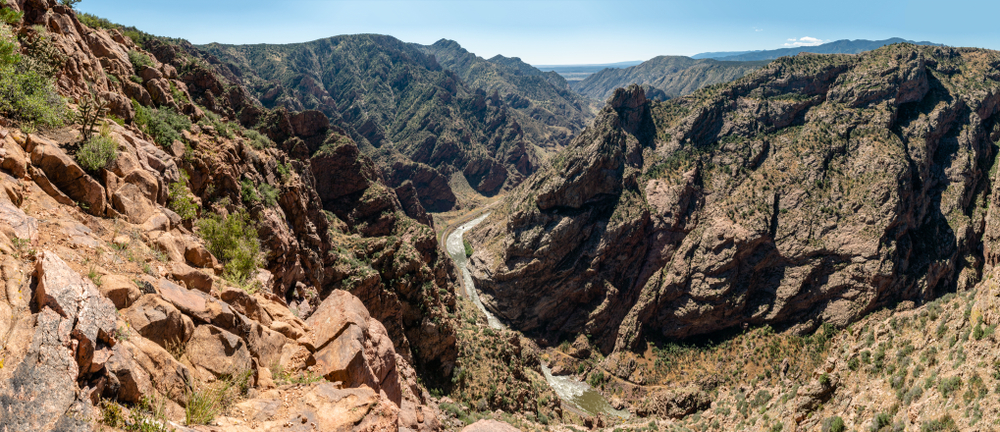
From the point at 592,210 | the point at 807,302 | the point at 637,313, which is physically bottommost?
the point at 637,313

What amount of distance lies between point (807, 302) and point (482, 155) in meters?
127

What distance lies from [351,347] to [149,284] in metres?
5.80

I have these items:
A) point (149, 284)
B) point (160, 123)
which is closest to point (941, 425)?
point (149, 284)

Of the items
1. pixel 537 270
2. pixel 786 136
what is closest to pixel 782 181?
pixel 786 136

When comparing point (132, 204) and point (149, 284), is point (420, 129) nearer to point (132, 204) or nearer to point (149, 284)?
point (132, 204)

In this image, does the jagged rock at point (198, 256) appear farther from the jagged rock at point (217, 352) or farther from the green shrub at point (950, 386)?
the green shrub at point (950, 386)

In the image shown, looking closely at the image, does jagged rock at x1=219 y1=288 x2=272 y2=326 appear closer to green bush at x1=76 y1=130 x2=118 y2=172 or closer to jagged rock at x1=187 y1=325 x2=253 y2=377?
jagged rock at x1=187 y1=325 x2=253 y2=377

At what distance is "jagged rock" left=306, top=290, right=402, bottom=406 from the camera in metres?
12.9

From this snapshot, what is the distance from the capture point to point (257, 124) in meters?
45.7

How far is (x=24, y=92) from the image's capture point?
12.4 meters

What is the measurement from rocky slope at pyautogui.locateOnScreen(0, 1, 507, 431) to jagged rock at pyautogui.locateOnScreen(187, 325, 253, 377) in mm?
35

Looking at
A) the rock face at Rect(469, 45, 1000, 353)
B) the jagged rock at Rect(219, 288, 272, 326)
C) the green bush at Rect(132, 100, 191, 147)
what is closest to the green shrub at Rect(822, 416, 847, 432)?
the jagged rock at Rect(219, 288, 272, 326)

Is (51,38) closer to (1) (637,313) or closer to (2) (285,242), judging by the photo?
(2) (285,242)

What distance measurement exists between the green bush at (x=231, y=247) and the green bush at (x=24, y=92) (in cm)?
594
